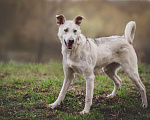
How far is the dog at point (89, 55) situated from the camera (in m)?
3.94

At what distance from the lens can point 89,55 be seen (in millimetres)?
4086

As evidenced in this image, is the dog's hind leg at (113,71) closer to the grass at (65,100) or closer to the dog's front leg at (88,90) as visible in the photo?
the grass at (65,100)

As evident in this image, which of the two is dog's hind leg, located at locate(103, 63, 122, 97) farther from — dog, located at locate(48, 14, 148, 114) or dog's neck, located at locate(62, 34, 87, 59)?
dog's neck, located at locate(62, 34, 87, 59)

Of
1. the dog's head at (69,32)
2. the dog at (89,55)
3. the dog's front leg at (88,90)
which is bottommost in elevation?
the dog's front leg at (88,90)

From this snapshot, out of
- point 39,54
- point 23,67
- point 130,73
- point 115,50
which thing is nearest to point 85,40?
point 115,50

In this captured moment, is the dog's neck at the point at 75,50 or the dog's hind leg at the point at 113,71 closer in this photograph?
the dog's neck at the point at 75,50

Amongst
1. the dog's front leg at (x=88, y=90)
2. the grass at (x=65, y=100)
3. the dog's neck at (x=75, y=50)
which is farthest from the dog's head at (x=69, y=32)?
the grass at (x=65, y=100)

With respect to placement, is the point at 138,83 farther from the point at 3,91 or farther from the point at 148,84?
the point at 3,91

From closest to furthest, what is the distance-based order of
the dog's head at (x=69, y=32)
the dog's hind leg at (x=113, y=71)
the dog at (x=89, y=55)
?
the dog's head at (x=69, y=32)
the dog at (x=89, y=55)
the dog's hind leg at (x=113, y=71)

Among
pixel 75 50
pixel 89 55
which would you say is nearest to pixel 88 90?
pixel 89 55

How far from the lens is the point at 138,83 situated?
15.0 feet

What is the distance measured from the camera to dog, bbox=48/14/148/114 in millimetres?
3939

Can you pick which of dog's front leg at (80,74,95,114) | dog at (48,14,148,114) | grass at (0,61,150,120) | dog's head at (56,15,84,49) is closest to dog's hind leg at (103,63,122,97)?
dog at (48,14,148,114)

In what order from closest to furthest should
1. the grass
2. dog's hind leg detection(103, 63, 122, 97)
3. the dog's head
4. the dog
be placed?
the dog's head, the dog, the grass, dog's hind leg detection(103, 63, 122, 97)
